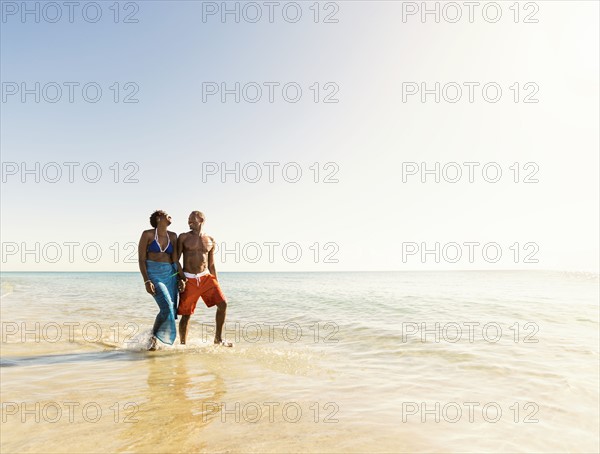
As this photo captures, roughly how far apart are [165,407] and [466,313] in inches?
392

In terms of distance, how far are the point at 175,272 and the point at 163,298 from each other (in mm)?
517

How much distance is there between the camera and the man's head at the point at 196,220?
23.8ft

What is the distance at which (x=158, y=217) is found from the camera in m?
6.80

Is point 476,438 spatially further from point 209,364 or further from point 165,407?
point 209,364

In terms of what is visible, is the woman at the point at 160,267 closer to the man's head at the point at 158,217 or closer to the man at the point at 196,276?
the man's head at the point at 158,217

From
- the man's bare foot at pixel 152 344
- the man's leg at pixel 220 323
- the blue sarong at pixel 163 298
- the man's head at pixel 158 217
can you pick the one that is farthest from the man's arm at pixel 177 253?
the man's bare foot at pixel 152 344

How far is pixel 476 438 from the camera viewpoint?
128 inches

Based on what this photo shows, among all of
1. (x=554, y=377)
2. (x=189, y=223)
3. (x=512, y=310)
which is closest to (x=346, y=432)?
(x=554, y=377)

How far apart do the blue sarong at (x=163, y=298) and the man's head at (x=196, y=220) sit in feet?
2.60

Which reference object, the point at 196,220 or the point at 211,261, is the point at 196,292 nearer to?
the point at 211,261

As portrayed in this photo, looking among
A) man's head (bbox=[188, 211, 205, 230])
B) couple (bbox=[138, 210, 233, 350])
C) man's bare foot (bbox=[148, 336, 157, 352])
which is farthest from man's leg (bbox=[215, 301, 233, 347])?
man's head (bbox=[188, 211, 205, 230])

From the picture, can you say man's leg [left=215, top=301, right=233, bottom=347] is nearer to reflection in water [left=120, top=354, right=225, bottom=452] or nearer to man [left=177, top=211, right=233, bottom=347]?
man [left=177, top=211, right=233, bottom=347]

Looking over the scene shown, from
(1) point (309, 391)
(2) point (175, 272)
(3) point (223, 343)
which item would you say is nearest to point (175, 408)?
(1) point (309, 391)

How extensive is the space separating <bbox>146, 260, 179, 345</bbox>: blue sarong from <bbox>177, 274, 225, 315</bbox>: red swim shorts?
0.24 m
